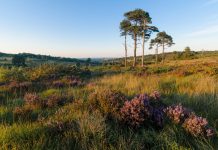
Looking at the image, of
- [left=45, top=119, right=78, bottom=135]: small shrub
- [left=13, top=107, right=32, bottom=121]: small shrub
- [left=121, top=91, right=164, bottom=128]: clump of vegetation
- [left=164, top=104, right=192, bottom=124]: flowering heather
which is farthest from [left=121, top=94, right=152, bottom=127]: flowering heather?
[left=13, top=107, right=32, bottom=121]: small shrub

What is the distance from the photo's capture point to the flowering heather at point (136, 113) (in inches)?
139

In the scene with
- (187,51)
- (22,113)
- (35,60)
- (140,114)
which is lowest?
(22,113)

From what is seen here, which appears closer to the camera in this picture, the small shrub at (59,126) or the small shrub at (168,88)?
the small shrub at (59,126)

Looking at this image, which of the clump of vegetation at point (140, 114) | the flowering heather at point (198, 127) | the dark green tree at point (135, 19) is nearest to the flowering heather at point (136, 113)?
the clump of vegetation at point (140, 114)

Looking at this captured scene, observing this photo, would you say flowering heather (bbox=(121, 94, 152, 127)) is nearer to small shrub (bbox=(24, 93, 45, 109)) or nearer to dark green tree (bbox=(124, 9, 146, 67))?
small shrub (bbox=(24, 93, 45, 109))

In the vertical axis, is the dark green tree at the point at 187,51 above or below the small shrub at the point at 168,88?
above

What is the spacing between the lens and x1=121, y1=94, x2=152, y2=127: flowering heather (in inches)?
139

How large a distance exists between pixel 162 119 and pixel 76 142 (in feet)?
5.13

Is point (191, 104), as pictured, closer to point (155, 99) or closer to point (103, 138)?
point (155, 99)

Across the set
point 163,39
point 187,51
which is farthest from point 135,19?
point 187,51

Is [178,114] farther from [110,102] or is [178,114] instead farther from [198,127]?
[110,102]

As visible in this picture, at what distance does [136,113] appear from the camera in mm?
3570

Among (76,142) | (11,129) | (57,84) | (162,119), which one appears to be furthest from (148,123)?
(57,84)

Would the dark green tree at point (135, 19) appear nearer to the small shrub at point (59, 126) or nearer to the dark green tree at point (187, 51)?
the small shrub at point (59, 126)
